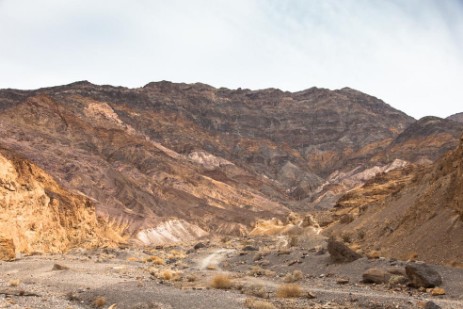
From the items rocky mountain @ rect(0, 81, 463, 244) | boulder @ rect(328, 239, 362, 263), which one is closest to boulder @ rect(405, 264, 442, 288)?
boulder @ rect(328, 239, 362, 263)

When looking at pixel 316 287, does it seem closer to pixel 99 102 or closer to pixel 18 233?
pixel 18 233

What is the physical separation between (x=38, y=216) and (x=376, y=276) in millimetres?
37942

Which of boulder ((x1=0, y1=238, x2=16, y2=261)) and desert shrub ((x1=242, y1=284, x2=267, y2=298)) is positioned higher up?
desert shrub ((x1=242, y1=284, x2=267, y2=298))

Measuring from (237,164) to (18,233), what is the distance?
150038mm

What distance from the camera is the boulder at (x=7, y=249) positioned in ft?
115

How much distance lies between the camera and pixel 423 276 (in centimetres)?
1573

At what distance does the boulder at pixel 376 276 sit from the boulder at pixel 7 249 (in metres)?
27.1

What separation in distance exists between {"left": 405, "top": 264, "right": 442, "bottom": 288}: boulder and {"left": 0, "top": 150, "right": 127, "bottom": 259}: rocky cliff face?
96.2 ft

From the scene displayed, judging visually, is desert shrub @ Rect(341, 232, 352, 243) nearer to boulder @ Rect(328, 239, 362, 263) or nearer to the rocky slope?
the rocky slope

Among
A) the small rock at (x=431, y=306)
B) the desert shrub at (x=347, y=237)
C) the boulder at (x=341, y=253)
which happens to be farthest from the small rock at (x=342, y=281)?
the desert shrub at (x=347, y=237)

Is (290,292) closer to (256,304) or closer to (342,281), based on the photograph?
(256,304)

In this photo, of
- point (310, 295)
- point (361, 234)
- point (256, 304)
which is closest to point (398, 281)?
point (310, 295)

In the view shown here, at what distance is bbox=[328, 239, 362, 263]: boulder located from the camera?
72.7 ft

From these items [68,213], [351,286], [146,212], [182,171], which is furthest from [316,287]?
[182,171]
